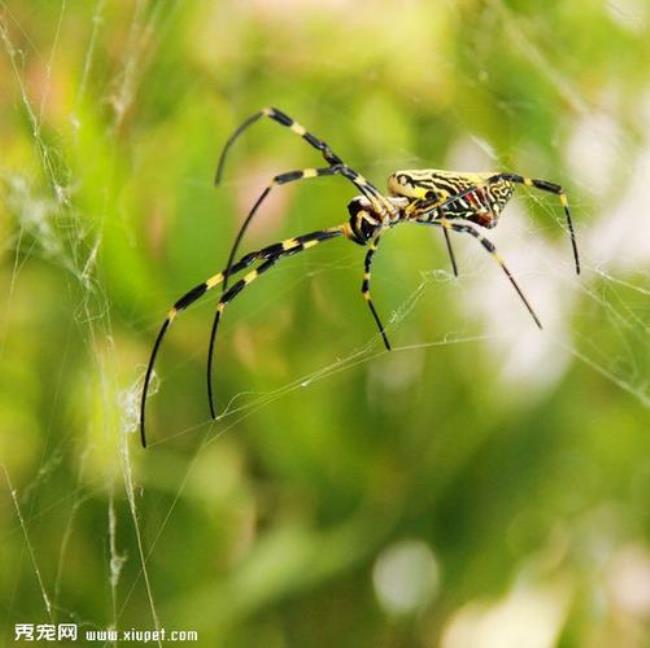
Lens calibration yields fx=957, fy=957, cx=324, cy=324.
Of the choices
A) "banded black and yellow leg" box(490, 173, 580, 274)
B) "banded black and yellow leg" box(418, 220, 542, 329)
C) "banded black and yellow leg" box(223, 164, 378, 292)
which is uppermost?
"banded black and yellow leg" box(223, 164, 378, 292)

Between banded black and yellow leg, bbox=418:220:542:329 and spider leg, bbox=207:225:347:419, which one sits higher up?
spider leg, bbox=207:225:347:419

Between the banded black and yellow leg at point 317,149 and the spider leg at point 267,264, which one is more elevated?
the banded black and yellow leg at point 317,149

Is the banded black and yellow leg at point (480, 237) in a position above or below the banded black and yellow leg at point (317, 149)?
below

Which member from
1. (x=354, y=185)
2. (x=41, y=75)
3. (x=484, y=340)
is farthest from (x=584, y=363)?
(x=41, y=75)

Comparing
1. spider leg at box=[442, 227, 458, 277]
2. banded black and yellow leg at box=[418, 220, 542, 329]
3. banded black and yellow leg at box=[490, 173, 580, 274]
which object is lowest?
banded black and yellow leg at box=[418, 220, 542, 329]

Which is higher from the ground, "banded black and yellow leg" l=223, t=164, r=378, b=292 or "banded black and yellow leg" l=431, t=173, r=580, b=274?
"banded black and yellow leg" l=223, t=164, r=378, b=292

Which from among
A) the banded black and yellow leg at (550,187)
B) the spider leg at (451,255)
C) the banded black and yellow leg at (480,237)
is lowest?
the banded black and yellow leg at (480,237)
